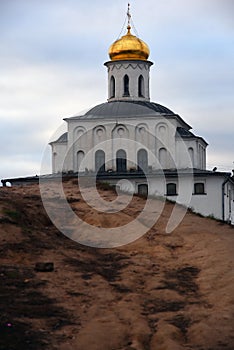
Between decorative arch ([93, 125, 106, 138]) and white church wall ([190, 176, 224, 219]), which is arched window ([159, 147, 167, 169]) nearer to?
white church wall ([190, 176, 224, 219])

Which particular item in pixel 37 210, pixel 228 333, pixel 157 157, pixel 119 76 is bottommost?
pixel 228 333

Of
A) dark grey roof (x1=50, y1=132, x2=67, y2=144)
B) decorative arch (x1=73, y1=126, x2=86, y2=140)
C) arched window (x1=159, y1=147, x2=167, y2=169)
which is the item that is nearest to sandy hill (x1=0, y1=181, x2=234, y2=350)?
arched window (x1=159, y1=147, x2=167, y2=169)

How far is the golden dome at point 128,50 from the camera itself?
50.3 meters

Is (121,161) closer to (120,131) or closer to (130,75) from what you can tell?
(120,131)

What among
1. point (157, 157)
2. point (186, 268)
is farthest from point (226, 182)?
point (186, 268)

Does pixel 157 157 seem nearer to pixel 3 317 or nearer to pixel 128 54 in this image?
pixel 128 54

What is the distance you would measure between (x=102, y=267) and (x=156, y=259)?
1478 mm

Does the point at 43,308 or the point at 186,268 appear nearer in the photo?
the point at 43,308

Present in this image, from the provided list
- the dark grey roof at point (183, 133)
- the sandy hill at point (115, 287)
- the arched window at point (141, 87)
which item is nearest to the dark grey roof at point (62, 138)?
the arched window at point (141, 87)

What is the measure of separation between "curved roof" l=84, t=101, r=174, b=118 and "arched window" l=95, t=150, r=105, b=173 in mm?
2368

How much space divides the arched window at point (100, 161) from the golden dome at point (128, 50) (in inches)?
254

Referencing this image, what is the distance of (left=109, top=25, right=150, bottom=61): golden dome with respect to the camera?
50312 mm

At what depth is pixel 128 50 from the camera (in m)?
50.3

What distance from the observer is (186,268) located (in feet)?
62.3
